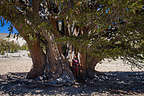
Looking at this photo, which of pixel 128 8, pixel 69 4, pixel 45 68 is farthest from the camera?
pixel 45 68

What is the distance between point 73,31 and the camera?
5.55 meters

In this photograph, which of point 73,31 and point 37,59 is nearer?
point 73,31

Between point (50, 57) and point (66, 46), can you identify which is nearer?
point (50, 57)

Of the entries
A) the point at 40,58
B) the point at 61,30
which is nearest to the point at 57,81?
the point at 40,58

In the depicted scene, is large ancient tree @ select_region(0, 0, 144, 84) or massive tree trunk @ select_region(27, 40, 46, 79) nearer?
large ancient tree @ select_region(0, 0, 144, 84)

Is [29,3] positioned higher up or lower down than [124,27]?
higher up

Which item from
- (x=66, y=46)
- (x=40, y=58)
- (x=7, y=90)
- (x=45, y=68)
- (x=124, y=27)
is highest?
(x=124, y=27)

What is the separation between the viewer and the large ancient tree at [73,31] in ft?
9.91

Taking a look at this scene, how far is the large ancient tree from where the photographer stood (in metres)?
3.02

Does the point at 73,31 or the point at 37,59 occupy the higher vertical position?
the point at 73,31

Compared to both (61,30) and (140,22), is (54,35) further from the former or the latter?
(140,22)

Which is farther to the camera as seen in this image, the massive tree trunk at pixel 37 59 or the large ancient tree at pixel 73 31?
the massive tree trunk at pixel 37 59

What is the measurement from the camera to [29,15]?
4.20 meters

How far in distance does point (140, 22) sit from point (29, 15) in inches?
114
